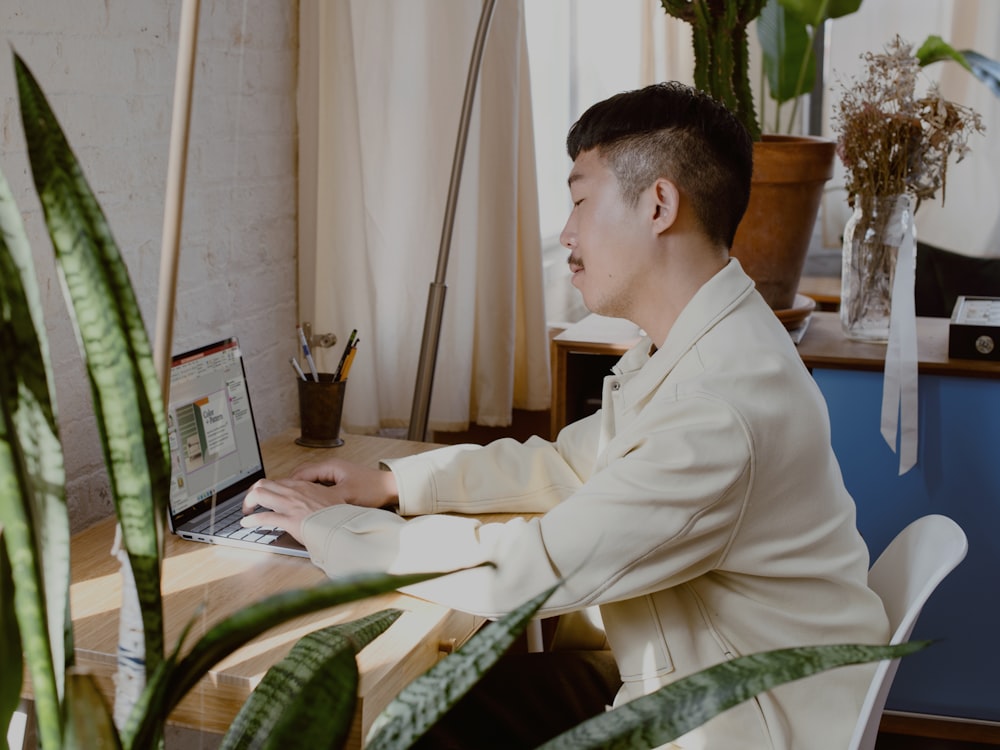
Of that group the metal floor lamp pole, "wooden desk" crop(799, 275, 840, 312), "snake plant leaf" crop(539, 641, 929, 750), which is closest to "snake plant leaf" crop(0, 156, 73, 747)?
"snake plant leaf" crop(539, 641, 929, 750)

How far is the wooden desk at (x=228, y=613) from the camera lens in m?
1.10

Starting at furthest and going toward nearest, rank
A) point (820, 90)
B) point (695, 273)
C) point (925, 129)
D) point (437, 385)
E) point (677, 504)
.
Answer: point (820, 90) → point (437, 385) → point (925, 129) → point (695, 273) → point (677, 504)

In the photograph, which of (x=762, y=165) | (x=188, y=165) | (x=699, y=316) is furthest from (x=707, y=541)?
(x=762, y=165)

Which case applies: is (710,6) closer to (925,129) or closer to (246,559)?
(925,129)

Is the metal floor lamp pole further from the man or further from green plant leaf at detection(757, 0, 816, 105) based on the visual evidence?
green plant leaf at detection(757, 0, 816, 105)

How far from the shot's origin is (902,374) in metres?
2.01

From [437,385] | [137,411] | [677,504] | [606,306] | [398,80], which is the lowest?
[437,385]

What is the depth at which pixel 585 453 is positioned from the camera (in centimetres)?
163

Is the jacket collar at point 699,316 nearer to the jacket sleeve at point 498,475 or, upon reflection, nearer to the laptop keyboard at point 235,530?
the jacket sleeve at point 498,475

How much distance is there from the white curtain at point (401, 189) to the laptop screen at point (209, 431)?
570mm

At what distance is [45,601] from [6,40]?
0.94 meters

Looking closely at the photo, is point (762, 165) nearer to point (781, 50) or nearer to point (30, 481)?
point (781, 50)

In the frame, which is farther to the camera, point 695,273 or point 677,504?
point 695,273

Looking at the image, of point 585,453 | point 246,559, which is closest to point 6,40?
point 246,559
